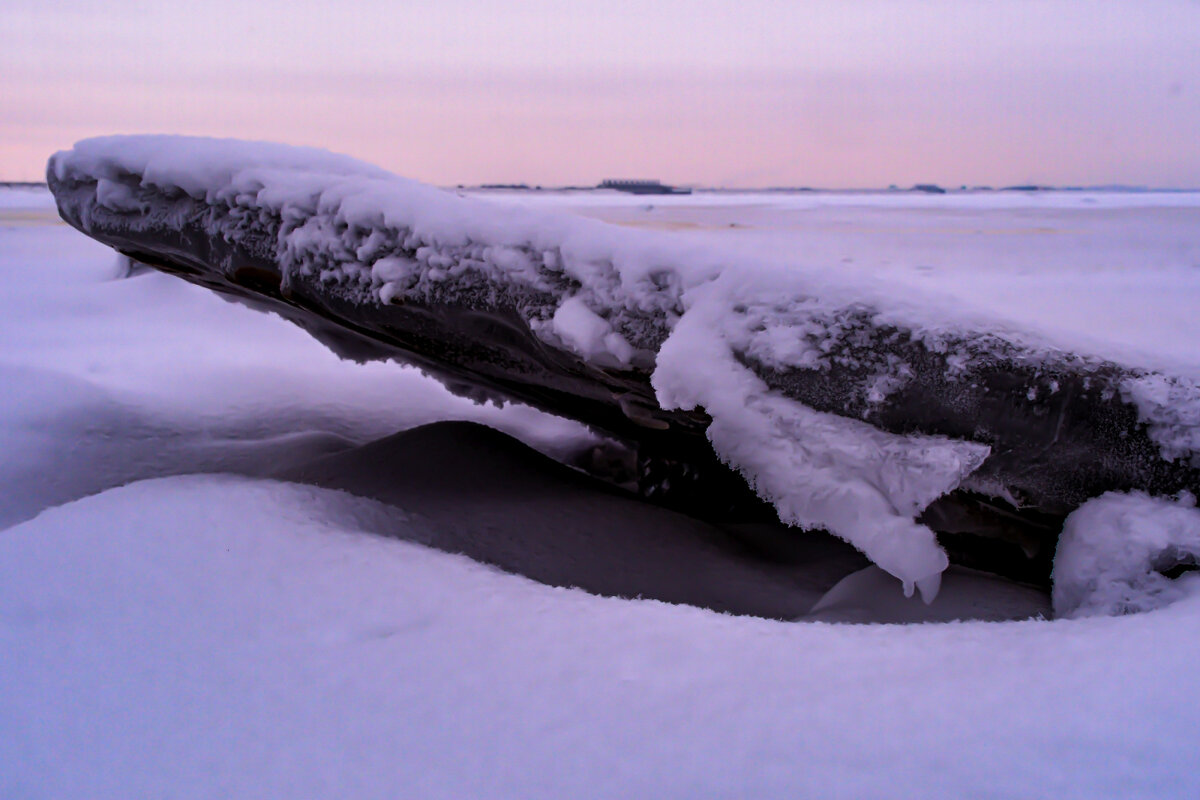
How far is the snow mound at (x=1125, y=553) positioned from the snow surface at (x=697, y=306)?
0.35 ft

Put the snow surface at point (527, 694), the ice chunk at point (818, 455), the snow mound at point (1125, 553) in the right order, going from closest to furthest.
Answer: the snow surface at point (527, 694), the snow mound at point (1125, 553), the ice chunk at point (818, 455)

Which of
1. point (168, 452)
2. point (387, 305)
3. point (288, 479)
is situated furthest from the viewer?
point (168, 452)

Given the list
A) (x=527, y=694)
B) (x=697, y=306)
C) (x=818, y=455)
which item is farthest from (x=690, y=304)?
(x=527, y=694)

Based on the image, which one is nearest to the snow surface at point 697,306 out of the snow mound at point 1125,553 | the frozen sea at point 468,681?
the snow mound at point 1125,553

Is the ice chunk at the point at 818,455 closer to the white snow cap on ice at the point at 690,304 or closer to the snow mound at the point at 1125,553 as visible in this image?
the white snow cap on ice at the point at 690,304

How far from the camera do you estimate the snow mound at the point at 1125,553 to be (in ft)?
3.52

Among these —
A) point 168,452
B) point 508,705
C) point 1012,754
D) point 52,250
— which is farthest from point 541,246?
point 52,250

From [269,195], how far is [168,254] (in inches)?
19.4

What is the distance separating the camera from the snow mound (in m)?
1.07

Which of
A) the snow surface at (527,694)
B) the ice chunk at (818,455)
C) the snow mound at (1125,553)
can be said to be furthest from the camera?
the ice chunk at (818,455)

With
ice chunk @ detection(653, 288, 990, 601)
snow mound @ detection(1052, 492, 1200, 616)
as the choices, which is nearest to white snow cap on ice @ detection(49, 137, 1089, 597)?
ice chunk @ detection(653, 288, 990, 601)

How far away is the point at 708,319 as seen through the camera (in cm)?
129

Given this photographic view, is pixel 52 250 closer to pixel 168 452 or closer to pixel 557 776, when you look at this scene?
pixel 168 452

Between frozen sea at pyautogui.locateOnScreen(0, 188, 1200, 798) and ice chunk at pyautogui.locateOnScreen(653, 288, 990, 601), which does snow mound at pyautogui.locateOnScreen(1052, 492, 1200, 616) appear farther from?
ice chunk at pyautogui.locateOnScreen(653, 288, 990, 601)
